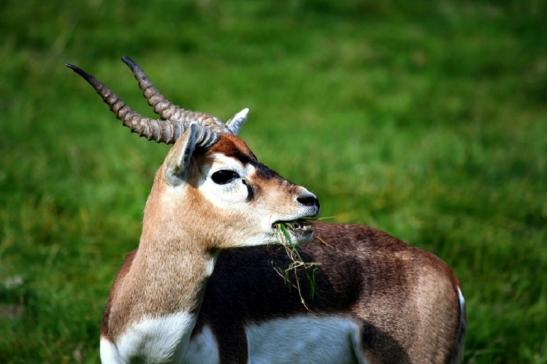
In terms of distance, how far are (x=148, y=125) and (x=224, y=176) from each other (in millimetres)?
392

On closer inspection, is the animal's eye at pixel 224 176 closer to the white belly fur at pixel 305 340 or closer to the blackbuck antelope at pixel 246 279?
the blackbuck antelope at pixel 246 279

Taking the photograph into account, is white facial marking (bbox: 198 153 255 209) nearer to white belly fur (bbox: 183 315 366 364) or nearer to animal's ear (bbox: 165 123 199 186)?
animal's ear (bbox: 165 123 199 186)

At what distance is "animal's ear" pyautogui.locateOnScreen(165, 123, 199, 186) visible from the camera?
379 centimetres

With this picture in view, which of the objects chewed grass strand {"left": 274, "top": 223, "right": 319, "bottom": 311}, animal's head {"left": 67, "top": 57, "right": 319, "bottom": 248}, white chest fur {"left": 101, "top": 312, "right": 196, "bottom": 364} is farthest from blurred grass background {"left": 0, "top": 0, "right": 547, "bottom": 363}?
animal's head {"left": 67, "top": 57, "right": 319, "bottom": 248}

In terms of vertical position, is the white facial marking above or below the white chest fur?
above

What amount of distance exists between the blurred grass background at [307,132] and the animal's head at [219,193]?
164 centimetres

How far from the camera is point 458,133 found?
30.9 feet

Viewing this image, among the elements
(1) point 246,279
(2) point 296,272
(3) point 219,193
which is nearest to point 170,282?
(3) point 219,193

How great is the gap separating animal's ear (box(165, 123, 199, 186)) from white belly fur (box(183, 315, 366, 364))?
2.72 feet

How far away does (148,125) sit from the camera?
3.95 metres

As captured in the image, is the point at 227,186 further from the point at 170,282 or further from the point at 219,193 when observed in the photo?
the point at 170,282

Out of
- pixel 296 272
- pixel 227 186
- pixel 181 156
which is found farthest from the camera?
pixel 296 272

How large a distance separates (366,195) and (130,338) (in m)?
3.75

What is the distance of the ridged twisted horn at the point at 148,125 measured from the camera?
3.95 m
